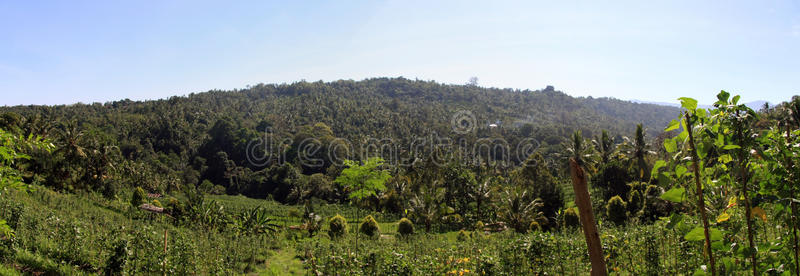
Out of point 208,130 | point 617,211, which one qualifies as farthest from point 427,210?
point 208,130

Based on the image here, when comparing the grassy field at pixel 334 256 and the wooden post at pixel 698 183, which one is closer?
the wooden post at pixel 698 183

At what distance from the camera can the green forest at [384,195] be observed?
79.9 inches

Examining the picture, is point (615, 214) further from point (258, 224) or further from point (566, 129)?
point (566, 129)

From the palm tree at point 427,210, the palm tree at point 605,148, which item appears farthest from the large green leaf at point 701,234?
the palm tree at point 605,148

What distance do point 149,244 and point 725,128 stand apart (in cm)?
1019

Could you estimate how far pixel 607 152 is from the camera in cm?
3422

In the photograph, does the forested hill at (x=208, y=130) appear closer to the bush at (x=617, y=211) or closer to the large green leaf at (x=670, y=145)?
the bush at (x=617, y=211)

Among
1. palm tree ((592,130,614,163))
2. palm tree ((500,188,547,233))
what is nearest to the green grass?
palm tree ((500,188,547,233))

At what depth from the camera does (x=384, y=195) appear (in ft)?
136

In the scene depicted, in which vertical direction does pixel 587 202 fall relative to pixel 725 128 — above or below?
below

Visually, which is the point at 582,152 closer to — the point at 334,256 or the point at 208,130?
the point at 334,256

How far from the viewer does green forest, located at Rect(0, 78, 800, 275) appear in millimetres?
2029

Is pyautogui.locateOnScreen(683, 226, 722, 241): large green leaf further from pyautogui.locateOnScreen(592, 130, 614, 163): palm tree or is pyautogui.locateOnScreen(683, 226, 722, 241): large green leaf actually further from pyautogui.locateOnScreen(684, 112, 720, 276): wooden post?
pyautogui.locateOnScreen(592, 130, 614, 163): palm tree

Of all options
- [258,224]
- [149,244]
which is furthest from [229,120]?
[149,244]
